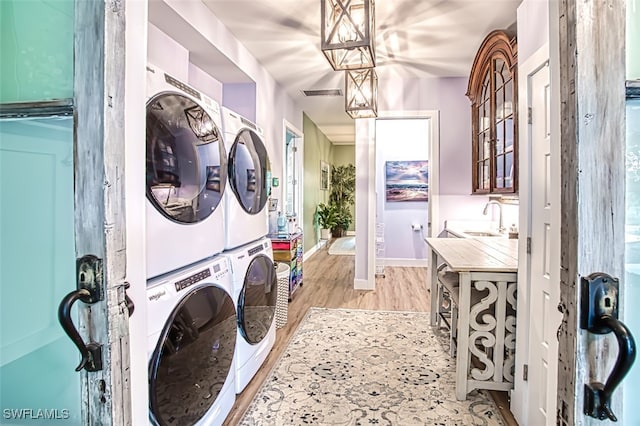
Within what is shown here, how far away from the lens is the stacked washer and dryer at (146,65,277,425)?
131 centimetres

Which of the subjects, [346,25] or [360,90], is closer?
[346,25]

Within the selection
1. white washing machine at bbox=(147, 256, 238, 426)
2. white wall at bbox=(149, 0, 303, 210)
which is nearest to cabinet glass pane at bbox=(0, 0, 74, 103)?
white washing machine at bbox=(147, 256, 238, 426)

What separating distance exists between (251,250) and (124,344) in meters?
1.45

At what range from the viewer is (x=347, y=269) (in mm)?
5867

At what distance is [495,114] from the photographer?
3.14 m

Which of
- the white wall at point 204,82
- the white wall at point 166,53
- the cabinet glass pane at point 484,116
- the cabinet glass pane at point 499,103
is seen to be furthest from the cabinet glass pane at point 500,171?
the white wall at point 204,82

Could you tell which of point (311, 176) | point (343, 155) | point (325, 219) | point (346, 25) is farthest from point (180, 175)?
point (343, 155)

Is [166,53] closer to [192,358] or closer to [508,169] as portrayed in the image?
[192,358]

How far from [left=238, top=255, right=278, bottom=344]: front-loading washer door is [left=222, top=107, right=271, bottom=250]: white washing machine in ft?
0.64

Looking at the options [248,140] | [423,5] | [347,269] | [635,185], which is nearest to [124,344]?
[635,185]

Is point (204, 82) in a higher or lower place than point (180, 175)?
higher

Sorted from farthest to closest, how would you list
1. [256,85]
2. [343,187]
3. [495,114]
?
[343,187], [256,85], [495,114]

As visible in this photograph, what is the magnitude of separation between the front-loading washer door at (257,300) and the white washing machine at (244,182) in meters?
0.19

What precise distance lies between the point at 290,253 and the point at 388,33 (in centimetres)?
243
